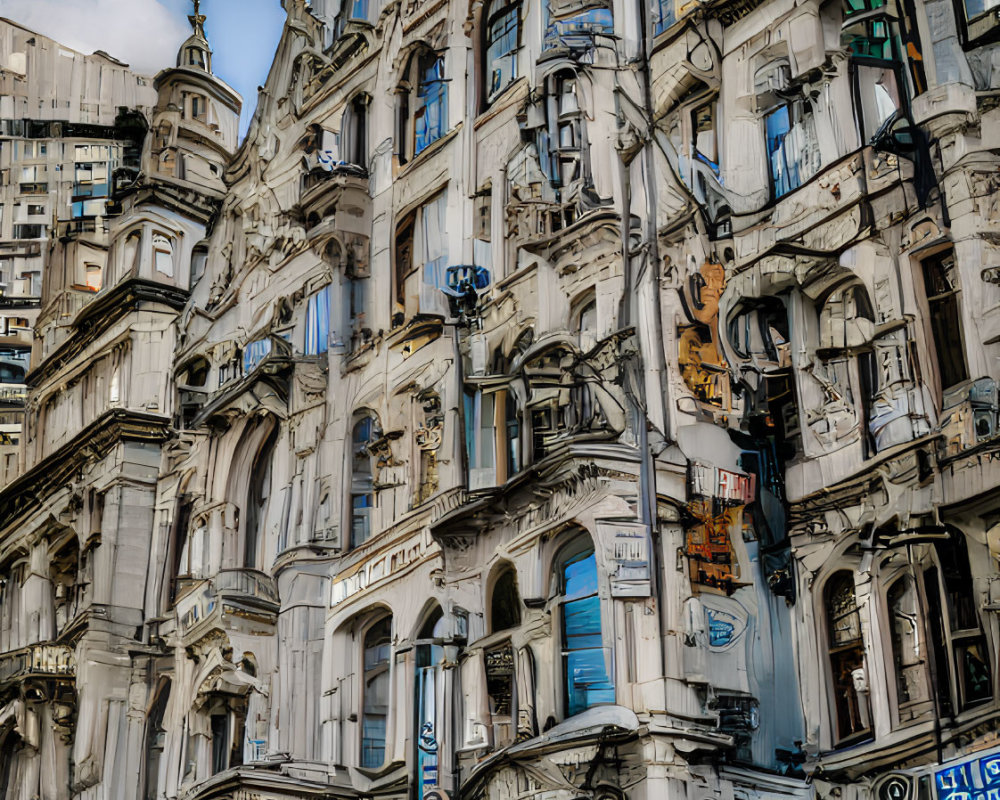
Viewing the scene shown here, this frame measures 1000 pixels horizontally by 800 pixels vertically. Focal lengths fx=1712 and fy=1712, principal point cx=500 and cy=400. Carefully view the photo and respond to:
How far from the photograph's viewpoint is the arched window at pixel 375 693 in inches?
1157

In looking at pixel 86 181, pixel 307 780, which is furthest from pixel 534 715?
pixel 86 181

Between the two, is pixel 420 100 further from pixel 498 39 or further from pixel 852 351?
pixel 852 351

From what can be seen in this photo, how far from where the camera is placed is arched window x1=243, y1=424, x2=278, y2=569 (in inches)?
1399

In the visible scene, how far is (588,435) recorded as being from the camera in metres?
24.6

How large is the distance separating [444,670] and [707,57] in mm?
10580

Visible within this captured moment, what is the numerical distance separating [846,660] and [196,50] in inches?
1251

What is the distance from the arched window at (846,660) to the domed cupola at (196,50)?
30418 millimetres

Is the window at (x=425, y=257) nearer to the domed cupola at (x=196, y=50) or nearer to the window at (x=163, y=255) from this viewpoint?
the window at (x=163, y=255)

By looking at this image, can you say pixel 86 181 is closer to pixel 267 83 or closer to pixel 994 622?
pixel 267 83

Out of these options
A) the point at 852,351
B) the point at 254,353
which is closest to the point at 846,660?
the point at 852,351

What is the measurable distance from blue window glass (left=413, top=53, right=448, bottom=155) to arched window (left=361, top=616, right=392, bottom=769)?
31.5 feet

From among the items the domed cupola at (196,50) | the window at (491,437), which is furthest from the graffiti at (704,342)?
the domed cupola at (196,50)

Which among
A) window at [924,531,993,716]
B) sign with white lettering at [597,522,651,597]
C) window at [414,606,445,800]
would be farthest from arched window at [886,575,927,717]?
window at [414,606,445,800]

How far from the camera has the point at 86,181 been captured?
69.6 meters
